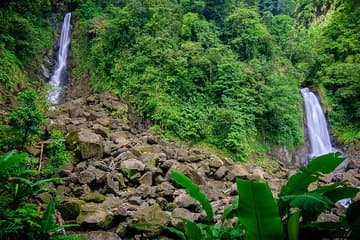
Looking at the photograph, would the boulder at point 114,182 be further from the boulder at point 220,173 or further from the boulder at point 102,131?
the boulder at point 220,173

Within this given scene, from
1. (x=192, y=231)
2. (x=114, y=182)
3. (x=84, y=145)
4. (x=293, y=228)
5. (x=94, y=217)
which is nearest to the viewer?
(x=293, y=228)

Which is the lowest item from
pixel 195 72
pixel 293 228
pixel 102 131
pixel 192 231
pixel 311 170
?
pixel 102 131

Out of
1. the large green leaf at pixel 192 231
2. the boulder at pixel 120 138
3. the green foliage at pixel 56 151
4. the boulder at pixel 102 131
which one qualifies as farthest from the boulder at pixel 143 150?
the large green leaf at pixel 192 231

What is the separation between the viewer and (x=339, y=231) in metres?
2.98

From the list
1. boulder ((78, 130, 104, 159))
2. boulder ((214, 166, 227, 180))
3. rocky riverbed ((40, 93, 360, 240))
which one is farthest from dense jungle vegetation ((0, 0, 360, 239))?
boulder ((214, 166, 227, 180))

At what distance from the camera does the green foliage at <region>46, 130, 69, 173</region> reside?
9.14 m

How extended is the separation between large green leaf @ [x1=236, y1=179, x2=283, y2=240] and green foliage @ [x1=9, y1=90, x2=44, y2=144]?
6.86 meters

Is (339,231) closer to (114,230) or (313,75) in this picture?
(114,230)

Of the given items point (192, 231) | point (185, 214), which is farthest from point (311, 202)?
point (185, 214)

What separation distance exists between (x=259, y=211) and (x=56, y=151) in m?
7.96

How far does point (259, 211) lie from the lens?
279 centimetres

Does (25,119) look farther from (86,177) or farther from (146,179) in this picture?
(146,179)

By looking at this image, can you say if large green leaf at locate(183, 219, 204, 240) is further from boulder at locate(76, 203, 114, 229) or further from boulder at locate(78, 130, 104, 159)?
boulder at locate(78, 130, 104, 159)

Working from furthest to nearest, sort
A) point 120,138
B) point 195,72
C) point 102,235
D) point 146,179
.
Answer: point 195,72
point 120,138
point 146,179
point 102,235
